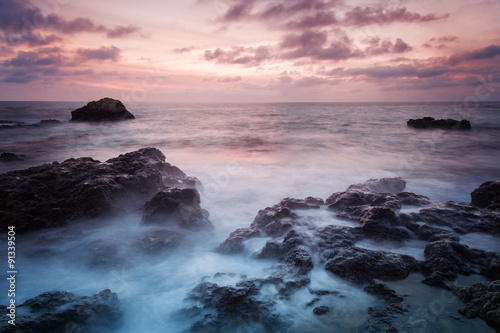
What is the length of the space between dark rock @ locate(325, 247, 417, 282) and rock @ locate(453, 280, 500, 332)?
28.1 inches

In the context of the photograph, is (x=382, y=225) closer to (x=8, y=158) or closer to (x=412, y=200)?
(x=412, y=200)

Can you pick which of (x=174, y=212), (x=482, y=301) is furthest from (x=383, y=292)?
(x=174, y=212)

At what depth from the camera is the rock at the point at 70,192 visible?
20.1ft

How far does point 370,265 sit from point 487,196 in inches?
169

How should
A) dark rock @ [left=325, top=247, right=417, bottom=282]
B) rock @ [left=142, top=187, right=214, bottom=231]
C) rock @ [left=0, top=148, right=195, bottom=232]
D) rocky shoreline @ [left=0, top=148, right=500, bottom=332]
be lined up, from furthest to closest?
1. rock @ [left=142, top=187, right=214, bottom=231]
2. rock @ [left=0, top=148, right=195, bottom=232]
3. dark rock @ [left=325, top=247, right=417, bottom=282]
4. rocky shoreline @ [left=0, top=148, right=500, bottom=332]

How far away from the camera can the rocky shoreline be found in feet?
11.9

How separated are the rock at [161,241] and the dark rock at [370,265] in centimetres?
312

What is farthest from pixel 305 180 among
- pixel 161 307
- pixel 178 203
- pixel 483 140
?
pixel 483 140

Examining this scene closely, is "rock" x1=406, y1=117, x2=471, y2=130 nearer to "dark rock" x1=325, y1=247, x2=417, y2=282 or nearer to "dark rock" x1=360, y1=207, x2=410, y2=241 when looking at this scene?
"dark rock" x1=360, y1=207, x2=410, y2=241

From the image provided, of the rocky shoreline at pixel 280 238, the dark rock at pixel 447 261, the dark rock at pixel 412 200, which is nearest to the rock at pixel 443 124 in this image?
the rocky shoreline at pixel 280 238

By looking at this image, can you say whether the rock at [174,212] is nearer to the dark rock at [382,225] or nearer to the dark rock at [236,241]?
the dark rock at [236,241]

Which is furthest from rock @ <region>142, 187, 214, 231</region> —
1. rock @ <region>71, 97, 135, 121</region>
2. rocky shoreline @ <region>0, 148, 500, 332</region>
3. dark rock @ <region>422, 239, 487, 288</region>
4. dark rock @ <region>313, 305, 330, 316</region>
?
rock @ <region>71, 97, 135, 121</region>

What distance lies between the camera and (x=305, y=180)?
35.8 feet

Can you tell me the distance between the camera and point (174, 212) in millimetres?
6574
